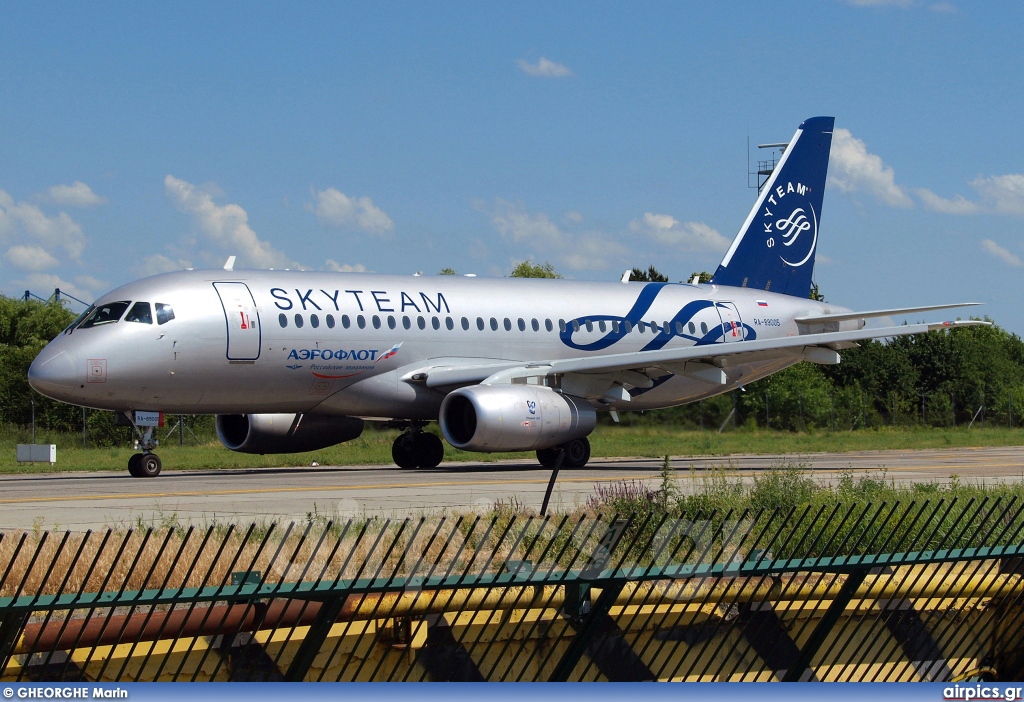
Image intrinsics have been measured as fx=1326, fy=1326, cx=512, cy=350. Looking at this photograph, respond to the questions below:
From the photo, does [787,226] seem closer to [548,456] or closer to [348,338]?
[548,456]

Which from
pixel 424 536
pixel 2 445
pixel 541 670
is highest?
pixel 541 670

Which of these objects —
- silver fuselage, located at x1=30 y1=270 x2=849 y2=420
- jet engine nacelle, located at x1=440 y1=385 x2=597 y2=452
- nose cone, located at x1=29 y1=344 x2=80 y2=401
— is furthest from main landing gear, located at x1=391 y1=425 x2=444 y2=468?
nose cone, located at x1=29 y1=344 x2=80 y2=401

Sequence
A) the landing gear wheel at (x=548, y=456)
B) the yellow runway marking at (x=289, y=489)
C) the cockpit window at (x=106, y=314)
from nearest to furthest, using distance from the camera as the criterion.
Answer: the yellow runway marking at (x=289, y=489)
the cockpit window at (x=106, y=314)
the landing gear wheel at (x=548, y=456)

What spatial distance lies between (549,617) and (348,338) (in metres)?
16.0

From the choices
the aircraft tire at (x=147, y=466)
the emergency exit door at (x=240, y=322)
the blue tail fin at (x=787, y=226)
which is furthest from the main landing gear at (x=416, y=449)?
the blue tail fin at (x=787, y=226)

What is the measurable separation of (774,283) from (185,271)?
14.7 meters

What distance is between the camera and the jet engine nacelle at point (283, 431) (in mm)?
24734

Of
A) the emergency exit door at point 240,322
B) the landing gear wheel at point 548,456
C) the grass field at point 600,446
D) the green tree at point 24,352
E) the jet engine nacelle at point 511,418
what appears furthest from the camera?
the green tree at point 24,352

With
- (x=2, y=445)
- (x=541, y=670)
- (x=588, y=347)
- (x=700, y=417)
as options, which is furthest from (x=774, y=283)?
(x=541, y=670)

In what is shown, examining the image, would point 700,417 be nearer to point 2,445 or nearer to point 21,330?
point 2,445

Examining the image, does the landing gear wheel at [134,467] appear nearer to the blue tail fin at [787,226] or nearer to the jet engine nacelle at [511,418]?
the jet engine nacelle at [511,418]

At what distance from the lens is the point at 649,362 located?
23.2m

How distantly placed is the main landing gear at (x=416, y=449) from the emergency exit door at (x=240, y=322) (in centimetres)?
431

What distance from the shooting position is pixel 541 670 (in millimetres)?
7230
